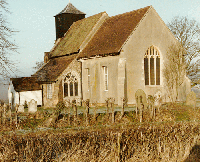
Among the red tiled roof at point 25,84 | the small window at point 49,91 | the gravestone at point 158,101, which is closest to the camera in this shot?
the gravestone at point 158,101

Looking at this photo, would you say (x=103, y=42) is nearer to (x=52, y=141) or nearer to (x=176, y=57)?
(x=176, y=57)

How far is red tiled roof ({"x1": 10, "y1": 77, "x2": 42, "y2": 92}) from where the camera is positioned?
118 feet

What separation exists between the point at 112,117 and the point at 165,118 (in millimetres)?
3494

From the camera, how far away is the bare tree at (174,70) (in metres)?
30.0

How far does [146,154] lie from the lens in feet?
30.8

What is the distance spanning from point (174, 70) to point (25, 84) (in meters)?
16.9

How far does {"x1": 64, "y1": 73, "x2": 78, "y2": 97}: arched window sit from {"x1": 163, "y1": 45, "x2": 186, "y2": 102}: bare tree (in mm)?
9219

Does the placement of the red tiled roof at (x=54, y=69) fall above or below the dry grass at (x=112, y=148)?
above

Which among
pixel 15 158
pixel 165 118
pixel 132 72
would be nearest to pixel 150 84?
pixel 132 72

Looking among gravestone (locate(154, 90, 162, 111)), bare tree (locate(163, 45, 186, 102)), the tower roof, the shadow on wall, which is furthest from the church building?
the shadow on wall

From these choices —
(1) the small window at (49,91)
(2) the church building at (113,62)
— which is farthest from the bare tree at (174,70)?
(1) the small window at (49,91)

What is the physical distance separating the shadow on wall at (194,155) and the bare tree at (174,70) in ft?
64.4

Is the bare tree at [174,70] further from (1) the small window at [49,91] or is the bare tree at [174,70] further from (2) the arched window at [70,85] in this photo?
(1) the small window at [49,91]

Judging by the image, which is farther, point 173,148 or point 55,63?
point 55,63
